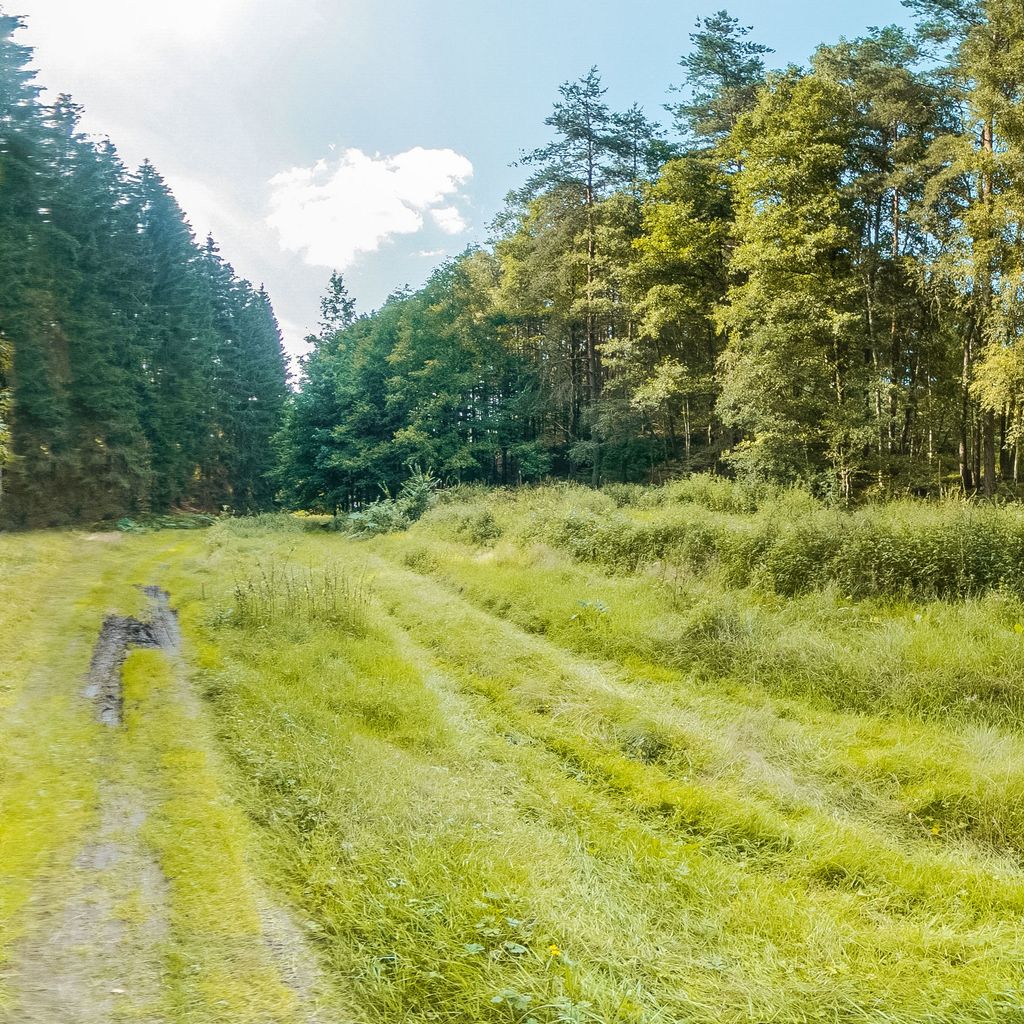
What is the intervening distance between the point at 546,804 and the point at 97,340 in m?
32.1

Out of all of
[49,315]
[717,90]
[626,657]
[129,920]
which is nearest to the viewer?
[129,920]

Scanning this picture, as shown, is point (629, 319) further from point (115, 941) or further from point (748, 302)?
point (115, 941)

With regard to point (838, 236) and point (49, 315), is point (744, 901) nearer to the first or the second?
point (838, 236)

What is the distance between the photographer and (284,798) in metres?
5.16

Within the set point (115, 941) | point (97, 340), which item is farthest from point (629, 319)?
point (115, 941)

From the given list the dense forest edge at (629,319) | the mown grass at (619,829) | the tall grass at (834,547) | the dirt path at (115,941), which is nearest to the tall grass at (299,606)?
the mown grass at (619,829)

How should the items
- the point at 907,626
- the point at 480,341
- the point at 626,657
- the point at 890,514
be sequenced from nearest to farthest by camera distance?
the point at 907,626, the point at 626,657, the point at 890,514, the point at 480,341

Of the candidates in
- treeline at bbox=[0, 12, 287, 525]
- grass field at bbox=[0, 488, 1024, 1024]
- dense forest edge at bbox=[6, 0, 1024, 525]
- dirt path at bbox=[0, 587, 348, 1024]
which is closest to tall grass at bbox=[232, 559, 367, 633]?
grass field at bbox=[0, 488, 1024, 1024]

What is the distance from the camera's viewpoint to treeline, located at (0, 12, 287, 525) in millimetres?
24172

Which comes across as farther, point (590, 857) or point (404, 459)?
point (404, 459)

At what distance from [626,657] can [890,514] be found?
6.85 meters

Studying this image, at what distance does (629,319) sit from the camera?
2727 centimetres

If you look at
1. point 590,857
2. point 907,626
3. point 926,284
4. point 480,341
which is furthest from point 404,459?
point 590,857

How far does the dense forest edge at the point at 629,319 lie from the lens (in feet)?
58.4
